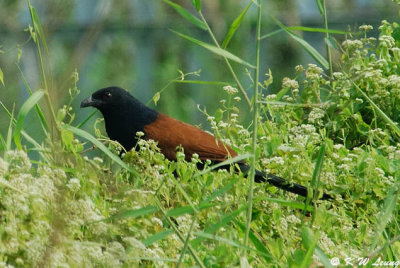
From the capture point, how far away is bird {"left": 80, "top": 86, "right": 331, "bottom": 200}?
3.10 meters

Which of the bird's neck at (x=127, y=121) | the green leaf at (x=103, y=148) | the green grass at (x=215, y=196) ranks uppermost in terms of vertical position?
the green leaf at (x=103, y=148)

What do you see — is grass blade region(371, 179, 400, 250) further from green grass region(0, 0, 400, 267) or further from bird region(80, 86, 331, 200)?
bird region(80, 86, 331, 200)

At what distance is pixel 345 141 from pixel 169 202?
1.02 meters

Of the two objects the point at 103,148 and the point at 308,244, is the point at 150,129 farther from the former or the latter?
the point at 308,244

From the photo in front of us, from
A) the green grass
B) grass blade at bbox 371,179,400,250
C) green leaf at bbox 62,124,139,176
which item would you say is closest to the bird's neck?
the green grass

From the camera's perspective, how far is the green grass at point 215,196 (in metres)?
1.44

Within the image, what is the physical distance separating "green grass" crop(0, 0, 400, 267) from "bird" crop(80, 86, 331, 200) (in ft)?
0.83

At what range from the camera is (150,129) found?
337 cm

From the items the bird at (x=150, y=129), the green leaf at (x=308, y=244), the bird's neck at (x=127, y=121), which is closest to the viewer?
the green leaf at (x=308, y=244)

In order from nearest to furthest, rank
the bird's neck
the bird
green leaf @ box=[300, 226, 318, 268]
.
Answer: green leaf @ box=[300, 226, 318, 268] < the bird < the bird's neck

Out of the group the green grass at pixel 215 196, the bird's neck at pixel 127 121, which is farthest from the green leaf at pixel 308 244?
the bird's neck at pixel 127 121

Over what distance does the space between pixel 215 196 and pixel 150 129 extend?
1.96 meters

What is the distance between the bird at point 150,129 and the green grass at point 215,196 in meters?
0.25

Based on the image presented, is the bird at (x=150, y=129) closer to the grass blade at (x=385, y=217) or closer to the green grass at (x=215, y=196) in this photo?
the green grass at (x=215, y=196)
